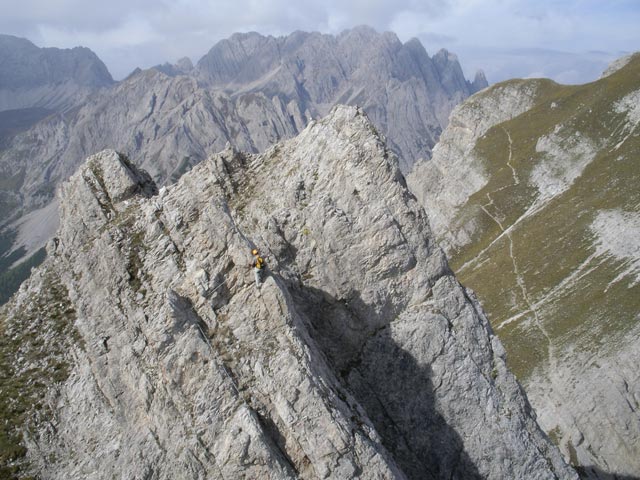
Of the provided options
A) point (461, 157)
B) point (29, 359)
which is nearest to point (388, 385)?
point (29, 359)

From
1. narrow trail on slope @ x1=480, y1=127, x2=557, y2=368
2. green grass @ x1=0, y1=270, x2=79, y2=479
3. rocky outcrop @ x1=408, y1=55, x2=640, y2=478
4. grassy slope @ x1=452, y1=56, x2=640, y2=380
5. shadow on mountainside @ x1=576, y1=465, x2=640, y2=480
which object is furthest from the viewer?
narrow trail on slope @ x1=480, y1=127, x2=557, y2=368

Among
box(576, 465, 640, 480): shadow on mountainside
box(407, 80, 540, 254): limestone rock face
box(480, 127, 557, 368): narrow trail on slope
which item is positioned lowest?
box(576, 465, 640, 480): shadow on mountainside

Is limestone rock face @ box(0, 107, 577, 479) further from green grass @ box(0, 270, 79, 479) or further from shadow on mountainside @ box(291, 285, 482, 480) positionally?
green grass @ box(0, 270, 79, 479)

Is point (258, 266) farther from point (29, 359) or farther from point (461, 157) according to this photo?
point (461, 157)

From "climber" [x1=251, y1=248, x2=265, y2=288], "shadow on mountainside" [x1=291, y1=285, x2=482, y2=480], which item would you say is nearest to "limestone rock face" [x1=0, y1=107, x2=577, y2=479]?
"shadow on mountainside" [x1=291, y1=285, x2=482, y2=480]

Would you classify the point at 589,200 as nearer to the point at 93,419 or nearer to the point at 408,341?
the point at 408,341

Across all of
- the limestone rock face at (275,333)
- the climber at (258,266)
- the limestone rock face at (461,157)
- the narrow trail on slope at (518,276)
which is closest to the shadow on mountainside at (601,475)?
the narrow trail on slope at (518,276)
